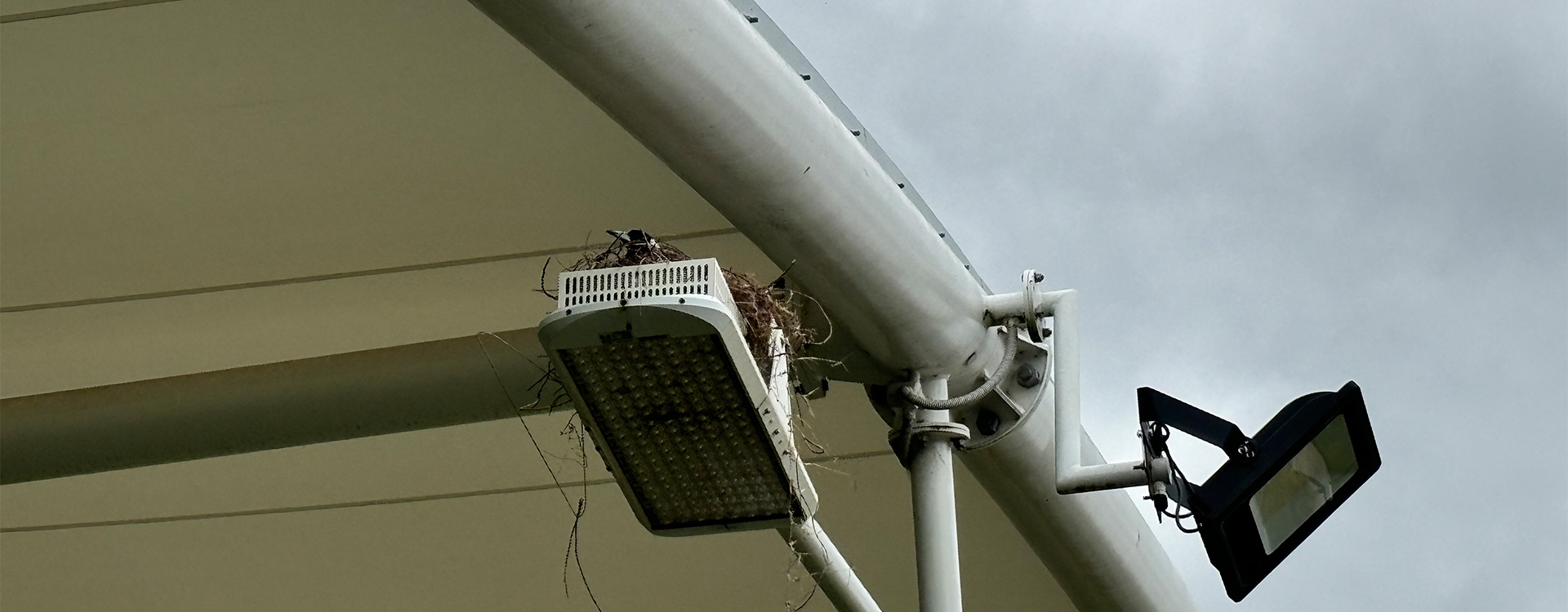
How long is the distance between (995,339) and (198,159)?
2.79 m

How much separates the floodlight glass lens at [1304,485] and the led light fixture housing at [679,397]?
1136 millimetres

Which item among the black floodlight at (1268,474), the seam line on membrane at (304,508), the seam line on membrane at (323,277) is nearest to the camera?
the black floodlight at (1268,474)

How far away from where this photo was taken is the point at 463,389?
17.5 ft

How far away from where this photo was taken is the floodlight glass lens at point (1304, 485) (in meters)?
4.33

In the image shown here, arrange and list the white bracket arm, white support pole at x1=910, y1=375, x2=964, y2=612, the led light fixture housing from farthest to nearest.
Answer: white support pole at x1=910, y1=375, x2=964, y2=612, the white bracket arm, the led light fixture housing

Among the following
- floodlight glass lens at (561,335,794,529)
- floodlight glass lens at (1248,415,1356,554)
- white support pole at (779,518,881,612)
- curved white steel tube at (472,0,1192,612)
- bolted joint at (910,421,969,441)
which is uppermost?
curved white steel tube at (472,0,1192,612)

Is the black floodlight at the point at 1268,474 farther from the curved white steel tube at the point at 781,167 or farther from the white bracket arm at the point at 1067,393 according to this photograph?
the curved white steel tube at the point at 781,167

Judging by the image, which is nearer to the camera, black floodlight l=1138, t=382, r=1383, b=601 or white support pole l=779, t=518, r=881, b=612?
black floodlight l=1138, t=382, r=1383, b=601

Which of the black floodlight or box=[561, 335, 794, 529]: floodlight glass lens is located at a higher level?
the black floodlight

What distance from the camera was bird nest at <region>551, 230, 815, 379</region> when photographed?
141 inches

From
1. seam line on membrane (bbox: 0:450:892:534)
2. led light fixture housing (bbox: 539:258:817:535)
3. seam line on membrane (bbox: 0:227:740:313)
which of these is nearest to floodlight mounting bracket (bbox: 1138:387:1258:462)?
led light fixture housing (bbox: 539:258:817:535)

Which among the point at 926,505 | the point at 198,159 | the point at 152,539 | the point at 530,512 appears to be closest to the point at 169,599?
the point at 152,539

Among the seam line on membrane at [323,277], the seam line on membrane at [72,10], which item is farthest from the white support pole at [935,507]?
the seam line on membrane at [72,10]

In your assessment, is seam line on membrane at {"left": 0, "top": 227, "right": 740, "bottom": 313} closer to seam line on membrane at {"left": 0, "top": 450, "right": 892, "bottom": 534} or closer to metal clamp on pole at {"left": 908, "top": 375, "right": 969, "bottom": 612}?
metal clamp on pole at {"left": 908, "top": 375, "right": 969, "bottom": 612}
